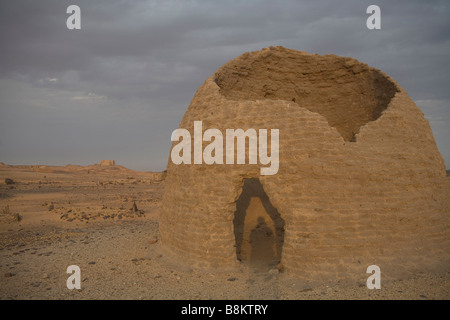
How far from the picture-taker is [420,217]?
6027 mm

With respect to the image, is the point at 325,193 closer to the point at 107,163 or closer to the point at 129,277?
the point at 129,277

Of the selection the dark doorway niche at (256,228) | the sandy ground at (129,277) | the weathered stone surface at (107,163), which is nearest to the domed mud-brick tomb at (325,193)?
the sandy ground at (129,277)

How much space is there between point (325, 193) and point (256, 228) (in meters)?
5.22

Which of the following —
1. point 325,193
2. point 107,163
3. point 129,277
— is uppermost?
point 107,163

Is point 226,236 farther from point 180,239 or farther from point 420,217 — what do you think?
point 420,217

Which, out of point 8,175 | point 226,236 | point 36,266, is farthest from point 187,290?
point 8,175

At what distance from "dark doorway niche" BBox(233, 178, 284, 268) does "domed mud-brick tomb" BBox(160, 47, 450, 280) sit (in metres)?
0.69

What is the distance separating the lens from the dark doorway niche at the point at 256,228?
8406 mm

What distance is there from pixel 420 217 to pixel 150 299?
5.18m

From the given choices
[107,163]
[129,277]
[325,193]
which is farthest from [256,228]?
[107,163]

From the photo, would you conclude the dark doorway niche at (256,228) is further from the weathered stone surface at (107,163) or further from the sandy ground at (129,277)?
the weathered stone surface at (107,163)

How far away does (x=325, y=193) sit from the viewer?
5.68m

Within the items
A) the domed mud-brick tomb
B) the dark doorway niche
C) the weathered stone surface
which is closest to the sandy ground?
the domed mud-brick tomb

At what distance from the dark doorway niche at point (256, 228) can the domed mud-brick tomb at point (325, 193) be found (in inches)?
27.3
